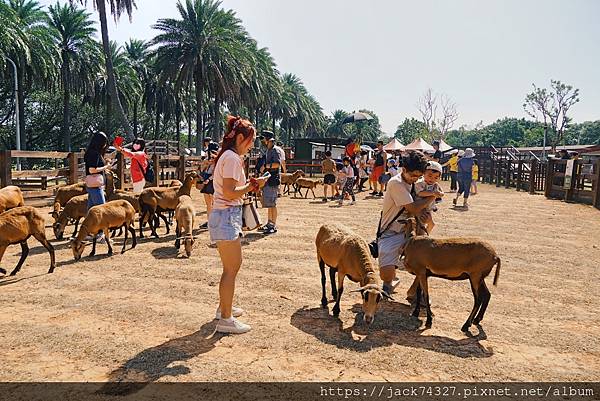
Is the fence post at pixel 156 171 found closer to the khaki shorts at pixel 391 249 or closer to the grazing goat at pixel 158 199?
the grazing goat at pixel 158 199

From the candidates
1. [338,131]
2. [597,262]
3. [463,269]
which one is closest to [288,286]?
[463,269]

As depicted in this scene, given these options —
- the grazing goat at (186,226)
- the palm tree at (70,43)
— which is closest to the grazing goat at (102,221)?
the grazing goat at (186,226)

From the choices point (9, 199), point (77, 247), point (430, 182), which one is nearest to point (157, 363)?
point (430, 182)

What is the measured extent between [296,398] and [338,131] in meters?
93.6

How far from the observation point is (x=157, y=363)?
13.5 feet

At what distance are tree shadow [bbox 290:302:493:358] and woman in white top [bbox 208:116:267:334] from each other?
3.47 feet

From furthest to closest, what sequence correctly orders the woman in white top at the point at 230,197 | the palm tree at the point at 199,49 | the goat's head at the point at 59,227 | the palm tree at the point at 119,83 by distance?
the palm tree at the point at 119,83 < the palm tree at the point at 199,49 < the goat's head at the point at 59,227 < the woman in white top at the point at 230,197

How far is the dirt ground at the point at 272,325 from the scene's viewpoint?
4.04 meters

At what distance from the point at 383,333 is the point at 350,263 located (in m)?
0.83

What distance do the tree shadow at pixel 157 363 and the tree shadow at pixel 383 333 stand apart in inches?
41.5

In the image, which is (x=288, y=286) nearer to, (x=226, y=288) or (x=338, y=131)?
(x=226, y=288)

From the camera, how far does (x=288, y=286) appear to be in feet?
21.3

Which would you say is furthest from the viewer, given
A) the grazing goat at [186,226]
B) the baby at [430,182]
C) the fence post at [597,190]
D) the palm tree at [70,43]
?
the palm tree at [70,43]

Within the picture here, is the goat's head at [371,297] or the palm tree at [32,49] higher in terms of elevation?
the palm tree at [32,49]
